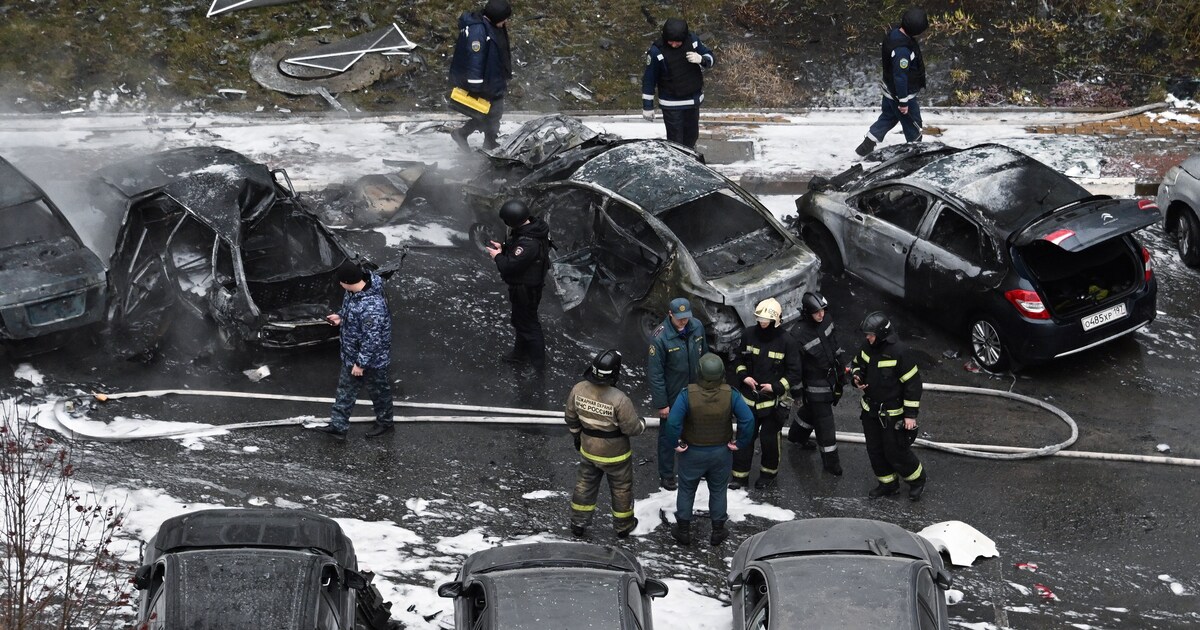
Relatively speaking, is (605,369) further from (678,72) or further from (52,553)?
(678,72)

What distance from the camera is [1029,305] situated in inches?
428

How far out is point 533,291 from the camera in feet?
36.4

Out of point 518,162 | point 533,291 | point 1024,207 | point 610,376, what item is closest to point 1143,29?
point 1024,207

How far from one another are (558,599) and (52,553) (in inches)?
160

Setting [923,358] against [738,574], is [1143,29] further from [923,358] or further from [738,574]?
[738,574]

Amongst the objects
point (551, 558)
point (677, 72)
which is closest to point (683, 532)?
point (551, 558)

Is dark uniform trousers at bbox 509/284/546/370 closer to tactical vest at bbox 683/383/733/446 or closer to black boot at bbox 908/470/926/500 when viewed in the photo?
tactical vest at bbox 683/383/733/446

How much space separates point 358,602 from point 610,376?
7.73 ft

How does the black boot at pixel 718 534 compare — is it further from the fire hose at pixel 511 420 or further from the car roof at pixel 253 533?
the car roof at pixel 253 533

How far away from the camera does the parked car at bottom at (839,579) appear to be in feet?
21.2

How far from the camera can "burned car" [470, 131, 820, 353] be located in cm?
1099

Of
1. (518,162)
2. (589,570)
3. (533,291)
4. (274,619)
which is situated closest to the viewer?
(274,619)

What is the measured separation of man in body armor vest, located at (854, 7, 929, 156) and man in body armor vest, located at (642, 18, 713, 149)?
2.18 metres

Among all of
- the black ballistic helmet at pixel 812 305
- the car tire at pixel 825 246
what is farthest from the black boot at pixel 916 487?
the car tire at pixel 825 246
